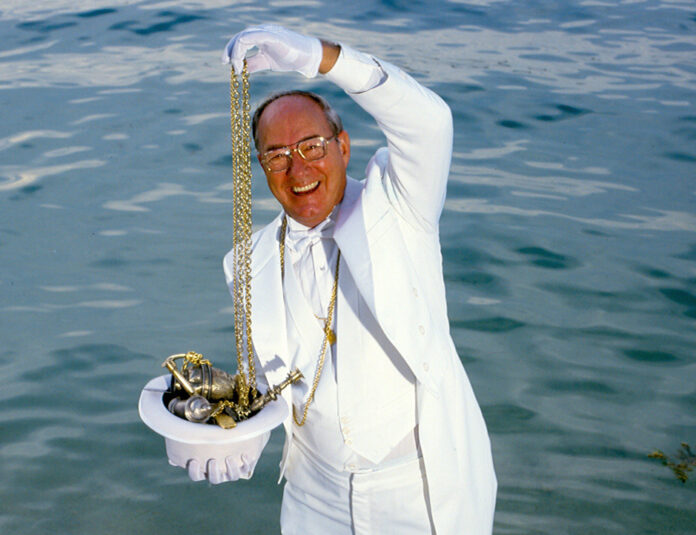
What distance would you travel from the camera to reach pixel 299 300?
7.75ft

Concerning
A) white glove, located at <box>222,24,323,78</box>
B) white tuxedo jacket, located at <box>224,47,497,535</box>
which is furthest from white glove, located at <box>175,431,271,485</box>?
white glove, located at <box>222,24,323,78</box>

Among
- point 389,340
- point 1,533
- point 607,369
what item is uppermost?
point 389,340

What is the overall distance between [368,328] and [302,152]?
1.53 feet

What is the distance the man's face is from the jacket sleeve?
148 millimetres

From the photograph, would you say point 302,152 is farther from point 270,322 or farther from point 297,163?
point 270,322

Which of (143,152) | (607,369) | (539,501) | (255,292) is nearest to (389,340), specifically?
(255,292)

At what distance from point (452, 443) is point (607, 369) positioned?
2.37m

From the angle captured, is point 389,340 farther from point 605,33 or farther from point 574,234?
point 605,33

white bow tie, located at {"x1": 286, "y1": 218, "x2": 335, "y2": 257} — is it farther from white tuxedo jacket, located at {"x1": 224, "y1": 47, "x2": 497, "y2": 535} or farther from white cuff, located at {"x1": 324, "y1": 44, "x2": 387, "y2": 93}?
white cuff, located at {"x1": 324, "y1": 44, "x2": 387, "y2": 93}

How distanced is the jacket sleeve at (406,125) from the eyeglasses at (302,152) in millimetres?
165

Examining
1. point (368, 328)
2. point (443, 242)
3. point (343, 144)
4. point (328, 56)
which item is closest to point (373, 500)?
point (368, 328)

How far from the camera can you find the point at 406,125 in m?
2.01

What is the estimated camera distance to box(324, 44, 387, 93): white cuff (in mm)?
1923

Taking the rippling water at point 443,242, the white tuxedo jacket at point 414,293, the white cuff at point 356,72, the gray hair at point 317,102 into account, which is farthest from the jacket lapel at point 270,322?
the rippling water at point 443,242
